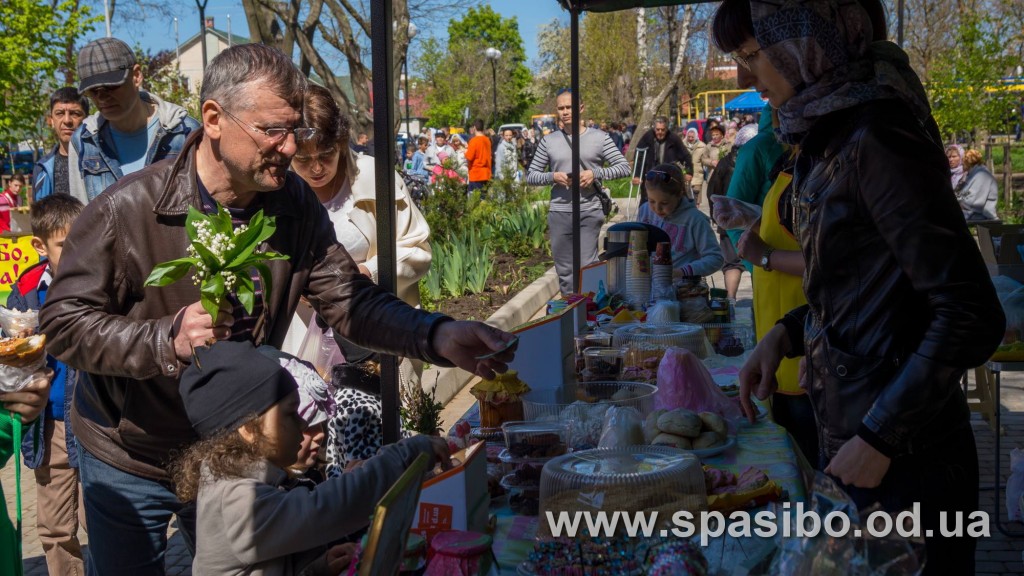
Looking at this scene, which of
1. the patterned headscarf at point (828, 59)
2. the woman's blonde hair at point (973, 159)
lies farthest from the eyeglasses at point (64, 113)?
the woman's blonde hair at point (973, 159)

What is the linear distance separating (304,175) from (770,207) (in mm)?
2091

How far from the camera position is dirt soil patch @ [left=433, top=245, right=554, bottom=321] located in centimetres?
977

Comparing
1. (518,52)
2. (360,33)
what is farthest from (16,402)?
(518,52)

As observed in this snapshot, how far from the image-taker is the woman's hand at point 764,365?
2.50m

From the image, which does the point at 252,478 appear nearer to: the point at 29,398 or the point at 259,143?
the point at 259,143

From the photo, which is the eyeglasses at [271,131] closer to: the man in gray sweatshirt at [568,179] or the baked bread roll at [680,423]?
the baked bread roll at [680,423]

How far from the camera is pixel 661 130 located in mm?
15539

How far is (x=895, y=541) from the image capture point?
159 cm

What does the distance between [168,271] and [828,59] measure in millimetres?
1574

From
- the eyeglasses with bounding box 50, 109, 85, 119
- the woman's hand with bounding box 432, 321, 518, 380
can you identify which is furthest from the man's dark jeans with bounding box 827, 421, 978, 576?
the eyeglasses with bounding box 50, 109, 85, 119

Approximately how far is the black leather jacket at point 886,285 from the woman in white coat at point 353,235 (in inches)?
64.6

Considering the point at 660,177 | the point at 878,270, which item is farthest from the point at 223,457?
the point at 660,177

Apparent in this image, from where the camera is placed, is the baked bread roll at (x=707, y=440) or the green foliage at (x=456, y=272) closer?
the baked bread roll at (x=707, y=440)

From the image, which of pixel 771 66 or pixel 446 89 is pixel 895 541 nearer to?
pixel 771 66
